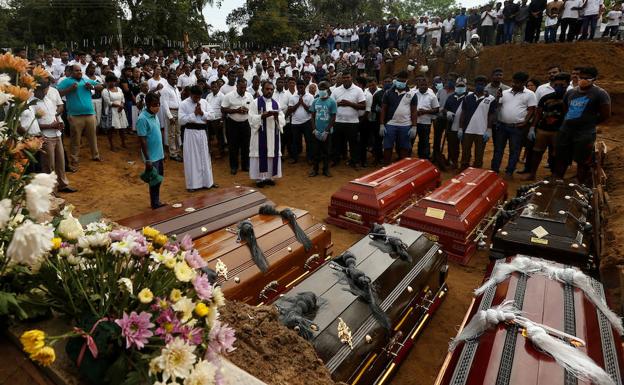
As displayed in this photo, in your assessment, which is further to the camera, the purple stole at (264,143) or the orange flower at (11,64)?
the purple stole at (264,143)

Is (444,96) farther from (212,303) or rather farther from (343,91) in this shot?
(212,303)

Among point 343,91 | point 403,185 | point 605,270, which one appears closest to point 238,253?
point 403,185

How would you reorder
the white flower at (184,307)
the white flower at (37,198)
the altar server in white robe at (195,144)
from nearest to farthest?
the white flower at (37,198)
the white flower at (184,307)
the altar server in white robe at (195,144)

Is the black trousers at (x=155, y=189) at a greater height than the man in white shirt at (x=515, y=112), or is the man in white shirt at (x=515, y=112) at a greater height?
the man in white shirt at (x=515, y=112)

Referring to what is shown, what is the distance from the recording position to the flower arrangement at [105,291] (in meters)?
1.11

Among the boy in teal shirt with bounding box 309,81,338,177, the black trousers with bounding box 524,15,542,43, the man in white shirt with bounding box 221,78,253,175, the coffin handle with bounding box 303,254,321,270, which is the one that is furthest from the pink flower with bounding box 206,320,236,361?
the black trousers with bounding box 524,15,542,43

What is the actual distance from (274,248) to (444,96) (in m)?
6.15

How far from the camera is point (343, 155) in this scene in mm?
8977

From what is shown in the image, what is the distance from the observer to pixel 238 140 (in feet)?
26.0

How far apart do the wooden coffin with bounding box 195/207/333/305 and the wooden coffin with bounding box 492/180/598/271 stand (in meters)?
1.84

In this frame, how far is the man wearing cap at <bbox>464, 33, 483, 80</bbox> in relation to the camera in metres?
13.7

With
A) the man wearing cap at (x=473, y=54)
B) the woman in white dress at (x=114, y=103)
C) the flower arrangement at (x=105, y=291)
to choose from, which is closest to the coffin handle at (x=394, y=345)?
the flower arrangement at (x=105, y=291)

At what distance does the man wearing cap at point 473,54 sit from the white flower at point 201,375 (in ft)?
48.5

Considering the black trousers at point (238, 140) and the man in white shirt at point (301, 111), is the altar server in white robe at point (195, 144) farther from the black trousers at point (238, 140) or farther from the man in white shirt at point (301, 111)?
the man in white shirt at point (301, 111)
